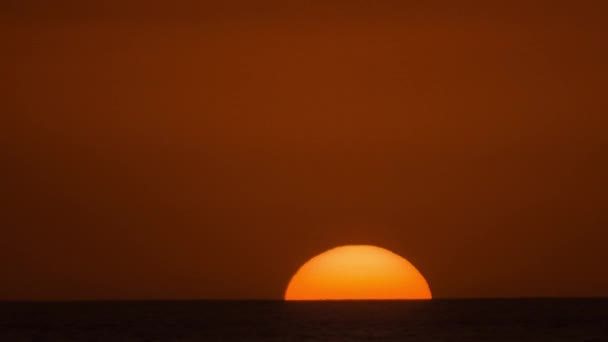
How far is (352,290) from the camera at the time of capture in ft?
438

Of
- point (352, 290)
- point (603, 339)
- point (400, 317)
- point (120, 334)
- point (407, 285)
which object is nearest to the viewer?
point (603, 339)

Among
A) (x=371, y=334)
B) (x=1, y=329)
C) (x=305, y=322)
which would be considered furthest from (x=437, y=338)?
(x=1, y=329)

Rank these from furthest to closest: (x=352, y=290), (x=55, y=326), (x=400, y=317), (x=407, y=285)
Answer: (x=407, y=285), (x=352, y=290), (x=400, y=317), (x=55, y=326)

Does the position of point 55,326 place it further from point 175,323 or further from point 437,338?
point 437,338

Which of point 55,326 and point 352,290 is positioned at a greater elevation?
point 352,290

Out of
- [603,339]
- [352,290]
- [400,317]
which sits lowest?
[603,339]

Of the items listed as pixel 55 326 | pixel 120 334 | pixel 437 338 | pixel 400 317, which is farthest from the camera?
pixel 400 317

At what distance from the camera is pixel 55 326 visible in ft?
258

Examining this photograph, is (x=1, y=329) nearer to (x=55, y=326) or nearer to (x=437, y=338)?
(x=55, y=326)

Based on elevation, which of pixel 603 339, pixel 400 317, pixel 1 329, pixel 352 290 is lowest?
pixel 603 339

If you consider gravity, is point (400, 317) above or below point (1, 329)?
Result: above

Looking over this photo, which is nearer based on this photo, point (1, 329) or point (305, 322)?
point (1, 329)

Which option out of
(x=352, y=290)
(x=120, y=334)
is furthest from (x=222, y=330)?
(x=352, y=290)

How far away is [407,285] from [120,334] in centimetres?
8219
